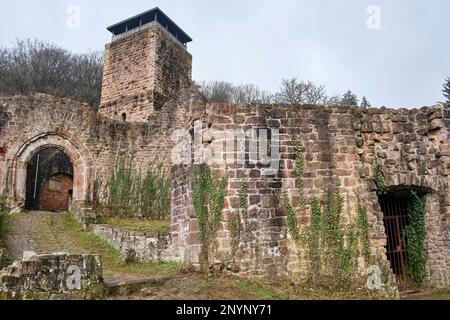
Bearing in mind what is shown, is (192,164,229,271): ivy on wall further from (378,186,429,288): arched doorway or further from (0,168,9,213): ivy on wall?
(0,168,9,213): ivy on wall

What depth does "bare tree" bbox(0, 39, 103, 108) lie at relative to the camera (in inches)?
1136

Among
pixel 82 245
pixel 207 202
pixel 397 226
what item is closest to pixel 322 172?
pixel 207 202

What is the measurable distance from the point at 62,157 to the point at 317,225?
54.5 ft

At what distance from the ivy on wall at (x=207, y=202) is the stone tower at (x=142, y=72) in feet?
36.6

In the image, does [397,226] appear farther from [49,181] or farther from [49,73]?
[49,73]

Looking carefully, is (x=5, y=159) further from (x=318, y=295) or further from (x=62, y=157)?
(x=318, y=295)

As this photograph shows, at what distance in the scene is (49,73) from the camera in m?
31.0

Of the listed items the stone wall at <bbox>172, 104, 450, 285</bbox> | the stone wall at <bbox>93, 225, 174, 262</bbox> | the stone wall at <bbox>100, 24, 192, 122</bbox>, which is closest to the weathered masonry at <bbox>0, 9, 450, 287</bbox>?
the stone wall at <bbox>172, 104, 450, 285</bbox>

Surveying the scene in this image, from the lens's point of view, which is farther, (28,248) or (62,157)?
(62,157)

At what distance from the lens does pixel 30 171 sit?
20203mm

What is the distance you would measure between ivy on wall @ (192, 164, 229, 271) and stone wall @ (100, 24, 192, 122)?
11.5m

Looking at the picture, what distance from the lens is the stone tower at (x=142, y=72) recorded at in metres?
19.3
